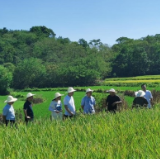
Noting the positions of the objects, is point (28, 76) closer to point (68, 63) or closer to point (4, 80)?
point (4, 80)

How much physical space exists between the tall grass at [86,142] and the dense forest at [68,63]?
4476 centimetres

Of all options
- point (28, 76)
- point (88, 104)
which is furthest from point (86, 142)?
point (28, 76)

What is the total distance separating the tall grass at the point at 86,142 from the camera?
11.8 ft

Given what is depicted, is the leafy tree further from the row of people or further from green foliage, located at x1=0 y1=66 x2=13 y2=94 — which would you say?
the row of people

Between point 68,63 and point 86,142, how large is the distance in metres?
55.8

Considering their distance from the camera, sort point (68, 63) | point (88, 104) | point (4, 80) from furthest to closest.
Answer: point (68, 63) → point (4, 80) → point (88, 104)

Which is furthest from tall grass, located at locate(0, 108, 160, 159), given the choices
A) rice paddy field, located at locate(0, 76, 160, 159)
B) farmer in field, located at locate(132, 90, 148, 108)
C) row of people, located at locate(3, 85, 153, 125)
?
farmer in field, located at locate(132, 90, 148, 108)

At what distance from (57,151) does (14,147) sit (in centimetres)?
76

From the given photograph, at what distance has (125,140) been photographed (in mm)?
4512

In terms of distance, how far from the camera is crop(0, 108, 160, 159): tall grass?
3.58 meters

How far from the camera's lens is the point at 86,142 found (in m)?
4.35

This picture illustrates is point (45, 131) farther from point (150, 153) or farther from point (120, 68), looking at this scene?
point (120, 68)

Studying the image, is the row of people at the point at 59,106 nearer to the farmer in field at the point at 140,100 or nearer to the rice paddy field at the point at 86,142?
the farmer in field at the point at 140,100

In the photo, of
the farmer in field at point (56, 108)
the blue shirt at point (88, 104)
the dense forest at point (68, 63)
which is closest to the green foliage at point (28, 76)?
the dense forest at point (68, 63)
